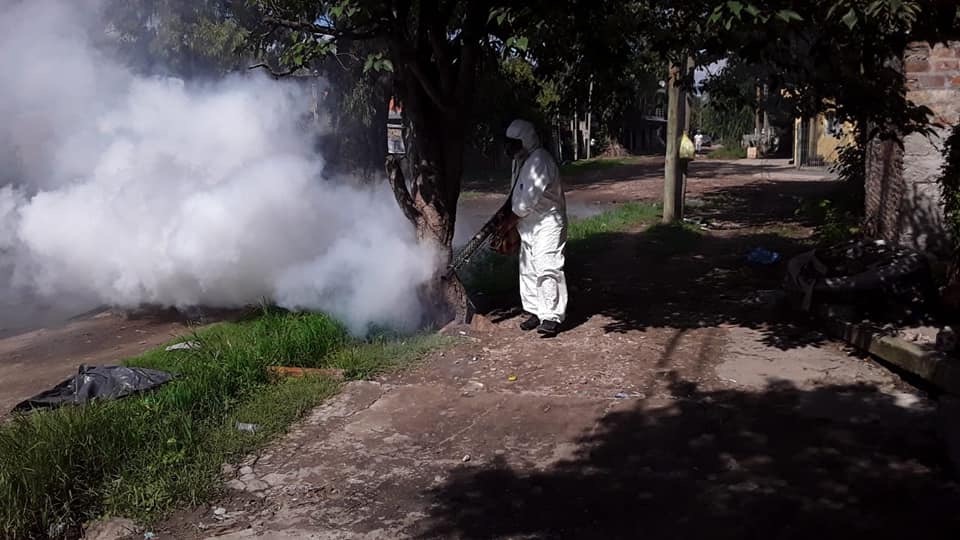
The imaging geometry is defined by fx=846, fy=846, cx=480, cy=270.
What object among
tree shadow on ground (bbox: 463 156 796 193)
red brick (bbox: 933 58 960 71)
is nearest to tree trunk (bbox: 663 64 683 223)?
red brick (bbox: 933 58 960 71)

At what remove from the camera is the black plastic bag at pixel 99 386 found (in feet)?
18.5

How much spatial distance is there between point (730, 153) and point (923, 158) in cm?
3626

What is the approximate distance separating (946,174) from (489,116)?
58.6ft

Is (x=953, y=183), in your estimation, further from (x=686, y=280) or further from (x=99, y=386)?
(x=99, y=386)

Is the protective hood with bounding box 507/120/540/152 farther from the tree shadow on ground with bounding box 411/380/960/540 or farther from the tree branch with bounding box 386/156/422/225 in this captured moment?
the tree shadow on ground with bounding box 411/380/960/540

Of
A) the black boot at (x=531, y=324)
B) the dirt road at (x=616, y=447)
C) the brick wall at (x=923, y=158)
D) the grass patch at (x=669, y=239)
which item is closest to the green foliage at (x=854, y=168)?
the grass patch at (x=669, y=239)

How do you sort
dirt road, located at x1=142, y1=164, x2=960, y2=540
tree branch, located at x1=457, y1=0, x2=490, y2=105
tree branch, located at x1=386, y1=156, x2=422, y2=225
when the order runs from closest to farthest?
dirt road, located at x1=142, y1=164, x2=960, y2=540, tree branch, located at x1=457, y1=0, x2=490, y2=105, tree branch, located at x1=386, y1=156, x2=422, y2=225

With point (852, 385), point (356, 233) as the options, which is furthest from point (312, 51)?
point (852, 385)

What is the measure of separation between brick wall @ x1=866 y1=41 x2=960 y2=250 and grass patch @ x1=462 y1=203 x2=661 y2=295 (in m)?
3.90

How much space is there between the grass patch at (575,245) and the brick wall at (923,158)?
390 cm

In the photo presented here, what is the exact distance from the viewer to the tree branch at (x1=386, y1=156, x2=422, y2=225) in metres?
7.32

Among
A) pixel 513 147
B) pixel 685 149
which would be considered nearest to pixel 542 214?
pixel 513 147

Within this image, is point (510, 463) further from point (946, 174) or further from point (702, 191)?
point (702, 191)

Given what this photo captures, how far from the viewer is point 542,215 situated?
7.22m
